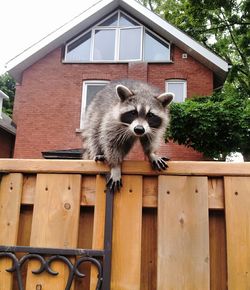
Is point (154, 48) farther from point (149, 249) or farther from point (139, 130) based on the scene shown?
point (149, 249)

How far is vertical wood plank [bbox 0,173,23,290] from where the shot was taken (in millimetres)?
1840

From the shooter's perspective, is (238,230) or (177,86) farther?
(177,86)

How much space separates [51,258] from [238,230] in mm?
927

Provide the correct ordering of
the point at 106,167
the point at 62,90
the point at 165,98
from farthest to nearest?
1. the point at 62,90
2. the point at 165,98
3. the point at 106,167

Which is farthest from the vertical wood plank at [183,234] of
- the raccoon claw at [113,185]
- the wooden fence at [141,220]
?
the raccoon claw at [113,185]

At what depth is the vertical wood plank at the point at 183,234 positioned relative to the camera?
1753 millimetres

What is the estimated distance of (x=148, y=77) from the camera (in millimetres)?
12453

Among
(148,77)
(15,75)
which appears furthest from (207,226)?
(15,75)

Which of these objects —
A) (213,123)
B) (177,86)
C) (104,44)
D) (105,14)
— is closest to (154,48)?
(177,86)

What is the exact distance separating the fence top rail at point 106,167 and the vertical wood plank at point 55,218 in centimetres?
4

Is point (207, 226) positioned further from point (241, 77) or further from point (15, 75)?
point (241, 77)

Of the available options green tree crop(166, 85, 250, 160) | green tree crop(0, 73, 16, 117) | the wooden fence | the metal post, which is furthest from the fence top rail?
green tree crop(0, 73, 16, 117)

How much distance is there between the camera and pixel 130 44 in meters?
12.9

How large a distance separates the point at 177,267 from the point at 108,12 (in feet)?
40.8
